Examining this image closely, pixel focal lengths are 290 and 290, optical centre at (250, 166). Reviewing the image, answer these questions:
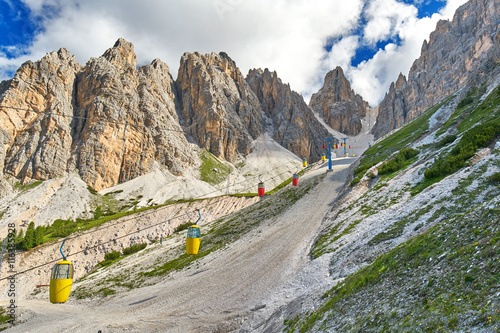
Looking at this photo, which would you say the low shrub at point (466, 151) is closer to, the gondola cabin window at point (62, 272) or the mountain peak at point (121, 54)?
the gondola cabin window at point (62, 272)

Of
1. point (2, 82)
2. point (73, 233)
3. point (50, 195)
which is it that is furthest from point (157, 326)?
point (2, 82)

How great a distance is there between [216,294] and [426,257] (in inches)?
844

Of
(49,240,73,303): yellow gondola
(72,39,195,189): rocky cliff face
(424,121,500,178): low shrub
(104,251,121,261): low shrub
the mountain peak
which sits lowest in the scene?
(104,251,121,261): low shrub

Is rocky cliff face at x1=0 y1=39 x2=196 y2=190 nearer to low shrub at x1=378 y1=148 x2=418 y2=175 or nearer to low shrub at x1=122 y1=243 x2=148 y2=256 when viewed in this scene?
low shrub at x1=122 y1=243 x2=148 y2=256

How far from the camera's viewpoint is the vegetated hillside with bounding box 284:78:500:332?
8.80 meters

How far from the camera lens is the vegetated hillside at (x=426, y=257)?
880 cm

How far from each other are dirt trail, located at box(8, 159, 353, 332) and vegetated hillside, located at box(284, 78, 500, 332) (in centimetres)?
560

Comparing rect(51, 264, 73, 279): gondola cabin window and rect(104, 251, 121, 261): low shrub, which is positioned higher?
rect(51, 264, 73, 279): gondola cabin window

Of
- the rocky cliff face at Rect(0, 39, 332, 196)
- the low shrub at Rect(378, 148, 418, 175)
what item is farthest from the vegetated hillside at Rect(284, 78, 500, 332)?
the rocky cliff face at Rect(0, 39, 332, 196)

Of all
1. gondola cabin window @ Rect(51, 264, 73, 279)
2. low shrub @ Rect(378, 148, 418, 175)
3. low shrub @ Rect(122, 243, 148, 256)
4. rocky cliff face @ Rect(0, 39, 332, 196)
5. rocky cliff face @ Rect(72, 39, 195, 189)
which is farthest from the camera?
rocky cliff face @ Rect(72, 39, 195, 189)

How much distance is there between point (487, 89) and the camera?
5106cm

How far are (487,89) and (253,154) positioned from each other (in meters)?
144

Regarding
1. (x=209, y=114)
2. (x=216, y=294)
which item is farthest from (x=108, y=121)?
(x=216, y=294)

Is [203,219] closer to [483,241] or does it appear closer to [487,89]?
[487,89]
